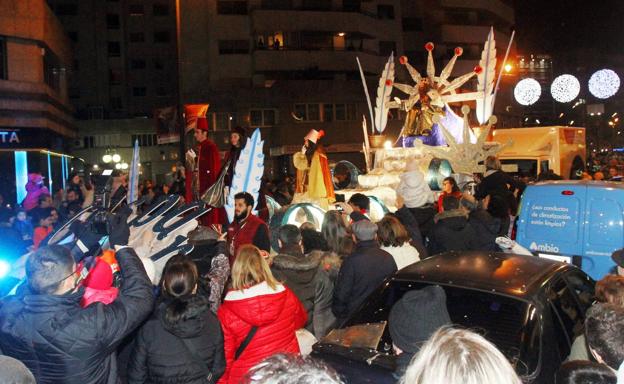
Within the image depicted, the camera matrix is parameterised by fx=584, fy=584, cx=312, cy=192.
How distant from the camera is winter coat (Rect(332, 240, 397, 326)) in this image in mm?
5246

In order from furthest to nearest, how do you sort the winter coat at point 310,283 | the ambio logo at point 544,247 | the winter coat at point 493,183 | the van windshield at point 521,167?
the van windshield at point 521,167, the winter coat at point 493,183, the ambio logo at point 544,247, the winter coat at point 310,283

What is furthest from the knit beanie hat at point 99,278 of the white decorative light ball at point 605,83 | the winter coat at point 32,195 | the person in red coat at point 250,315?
the white decorative light ball at point 605,83

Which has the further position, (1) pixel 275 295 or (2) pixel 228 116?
(2) pixel 228 116

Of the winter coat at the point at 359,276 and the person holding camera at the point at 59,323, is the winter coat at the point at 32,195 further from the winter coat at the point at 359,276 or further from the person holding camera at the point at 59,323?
the person holding camera at the point at 59,323

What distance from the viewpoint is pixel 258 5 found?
40438mm

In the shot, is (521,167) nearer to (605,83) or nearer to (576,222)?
(605,83)

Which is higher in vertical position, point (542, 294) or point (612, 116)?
point (612, 116)

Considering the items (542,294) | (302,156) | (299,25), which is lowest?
(542,294)

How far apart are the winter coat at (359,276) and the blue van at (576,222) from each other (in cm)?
345

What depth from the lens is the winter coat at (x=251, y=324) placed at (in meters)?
4.17

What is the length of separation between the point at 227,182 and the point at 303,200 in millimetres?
2014

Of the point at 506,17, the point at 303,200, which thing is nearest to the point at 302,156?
the point at 303,200

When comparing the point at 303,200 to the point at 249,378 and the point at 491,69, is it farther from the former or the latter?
the point at 249,378

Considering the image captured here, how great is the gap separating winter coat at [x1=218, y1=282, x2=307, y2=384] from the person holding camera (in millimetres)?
1110
